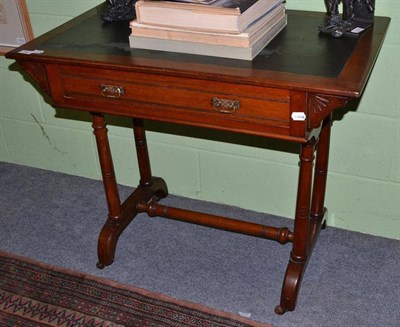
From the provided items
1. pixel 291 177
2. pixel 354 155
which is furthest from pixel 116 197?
pixel 354 155

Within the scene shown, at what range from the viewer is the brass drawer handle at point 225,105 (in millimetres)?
1477

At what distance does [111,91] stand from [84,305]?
729mm

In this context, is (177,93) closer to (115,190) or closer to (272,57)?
(272,57)

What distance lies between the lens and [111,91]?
161cm

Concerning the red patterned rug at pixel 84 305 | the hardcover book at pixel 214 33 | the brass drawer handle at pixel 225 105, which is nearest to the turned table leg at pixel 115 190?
the red patterned rug at pixel 84 305

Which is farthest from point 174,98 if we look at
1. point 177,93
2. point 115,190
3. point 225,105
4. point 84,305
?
point 84,305

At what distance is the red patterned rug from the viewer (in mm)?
1823

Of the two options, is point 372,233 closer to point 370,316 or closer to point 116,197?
point 370,316

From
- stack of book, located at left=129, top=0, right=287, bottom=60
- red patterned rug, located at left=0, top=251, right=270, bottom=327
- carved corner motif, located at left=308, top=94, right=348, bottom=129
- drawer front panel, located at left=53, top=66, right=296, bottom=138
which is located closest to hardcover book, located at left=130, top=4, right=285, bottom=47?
stack of book, located at left=129, top=0, right=287, bottom=60

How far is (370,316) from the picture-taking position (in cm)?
181

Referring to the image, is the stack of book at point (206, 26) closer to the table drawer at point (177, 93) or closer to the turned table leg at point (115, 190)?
the table drawer at point (177, 93)

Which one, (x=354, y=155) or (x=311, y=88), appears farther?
(x=354, y=155)

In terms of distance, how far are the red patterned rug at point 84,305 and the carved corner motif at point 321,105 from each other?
0.71 meters

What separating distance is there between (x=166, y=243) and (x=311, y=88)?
40.4 inches
